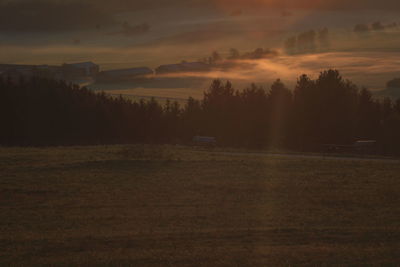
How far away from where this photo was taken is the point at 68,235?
11.4 metres

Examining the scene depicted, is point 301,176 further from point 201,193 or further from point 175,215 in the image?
point 175,215

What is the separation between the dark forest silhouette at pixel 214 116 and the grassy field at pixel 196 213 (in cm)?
2709

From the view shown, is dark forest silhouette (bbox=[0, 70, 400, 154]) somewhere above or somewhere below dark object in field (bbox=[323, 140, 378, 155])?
above

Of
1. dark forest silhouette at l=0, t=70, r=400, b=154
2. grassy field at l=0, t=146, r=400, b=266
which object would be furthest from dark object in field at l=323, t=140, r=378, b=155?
grassy field at l=0, t=146, r=400, b=266

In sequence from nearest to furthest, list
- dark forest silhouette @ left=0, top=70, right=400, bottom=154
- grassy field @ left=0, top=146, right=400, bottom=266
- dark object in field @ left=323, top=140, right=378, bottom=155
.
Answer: grassy field @ left=0, top=146, right=400, bottom=266
dark object in field @ left=323, top=140, right=378, bottom=155
dark forest silhouette @ left=0, top=70, right=400, bottom=154

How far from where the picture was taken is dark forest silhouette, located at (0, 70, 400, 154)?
52.1m

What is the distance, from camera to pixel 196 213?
45.7ft

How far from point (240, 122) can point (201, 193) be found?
40.8 metres

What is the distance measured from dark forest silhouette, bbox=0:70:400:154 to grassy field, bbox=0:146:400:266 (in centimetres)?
2709

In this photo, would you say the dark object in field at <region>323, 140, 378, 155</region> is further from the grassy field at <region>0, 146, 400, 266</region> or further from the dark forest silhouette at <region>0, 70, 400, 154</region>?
the grassy field at <region>0, 146, 400, 266</region>

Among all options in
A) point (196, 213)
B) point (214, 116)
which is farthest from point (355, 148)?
point (196, 213)

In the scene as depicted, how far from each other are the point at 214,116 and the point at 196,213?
45.1 meters

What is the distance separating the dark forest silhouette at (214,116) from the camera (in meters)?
52.1

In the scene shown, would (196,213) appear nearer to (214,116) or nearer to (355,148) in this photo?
(355,148)
